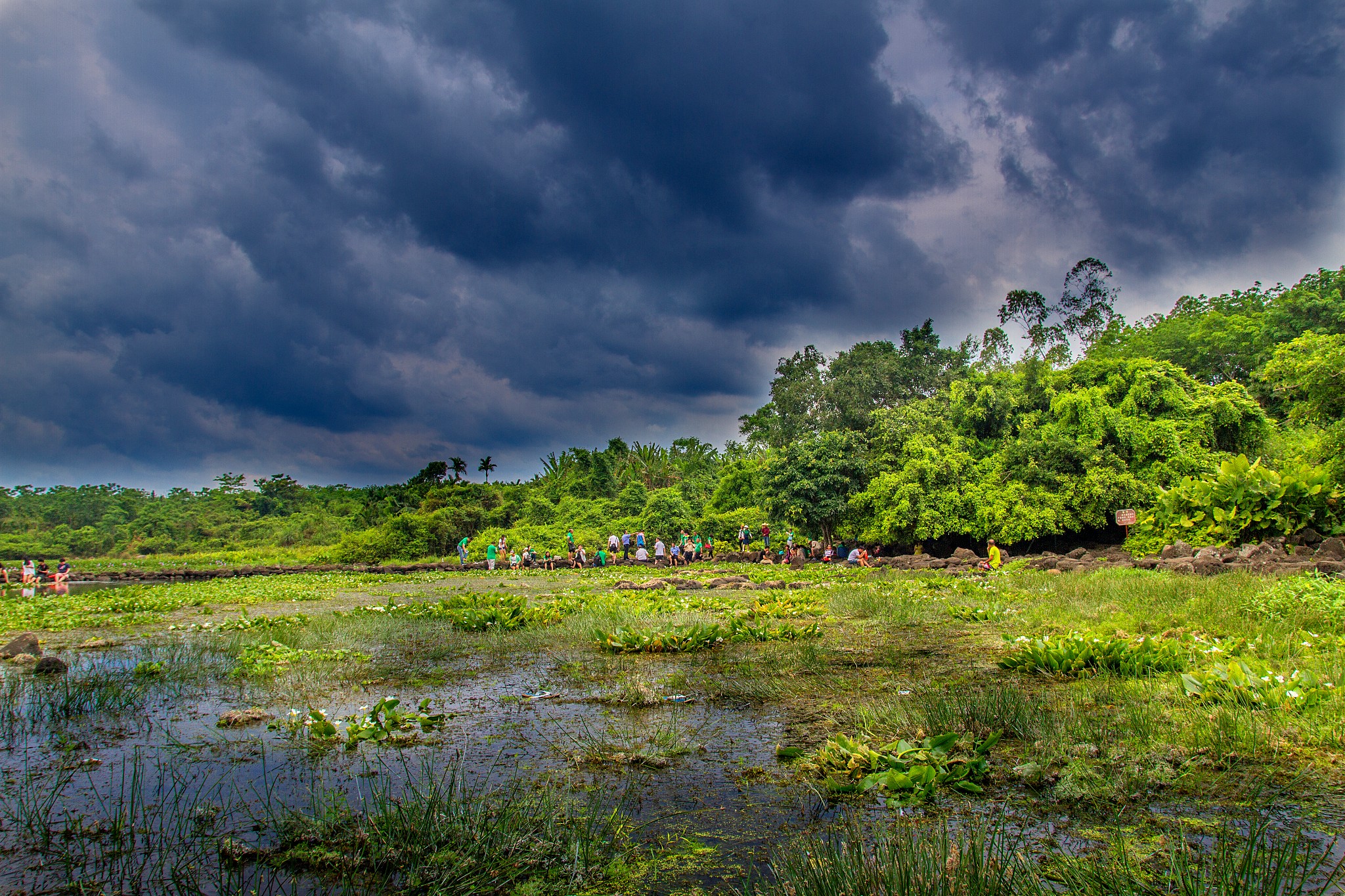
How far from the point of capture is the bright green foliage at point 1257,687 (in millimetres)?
4438

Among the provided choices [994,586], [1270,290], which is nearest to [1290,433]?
[1270,290]

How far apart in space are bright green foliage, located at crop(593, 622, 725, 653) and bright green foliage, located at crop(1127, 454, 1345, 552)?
638 inches

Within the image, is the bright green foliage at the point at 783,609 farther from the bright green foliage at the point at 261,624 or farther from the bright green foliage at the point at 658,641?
the bright green foliage at the point at 261,624

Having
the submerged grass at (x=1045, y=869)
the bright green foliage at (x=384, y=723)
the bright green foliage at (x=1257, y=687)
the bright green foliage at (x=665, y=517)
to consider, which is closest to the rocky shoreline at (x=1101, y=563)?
the bright green foliage at (x=665, y=517)

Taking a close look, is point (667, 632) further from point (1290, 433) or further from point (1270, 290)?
point (1270, 290)

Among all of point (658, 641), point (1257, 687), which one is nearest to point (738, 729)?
point (658, 641)

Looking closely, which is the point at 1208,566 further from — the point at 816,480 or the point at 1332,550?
the point at 816,480

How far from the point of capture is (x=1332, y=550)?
13719mm

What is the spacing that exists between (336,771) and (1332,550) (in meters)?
18.5

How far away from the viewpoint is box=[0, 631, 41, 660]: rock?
858 centimetres

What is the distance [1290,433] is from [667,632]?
112ft

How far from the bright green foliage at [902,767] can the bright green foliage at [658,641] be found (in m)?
4.24

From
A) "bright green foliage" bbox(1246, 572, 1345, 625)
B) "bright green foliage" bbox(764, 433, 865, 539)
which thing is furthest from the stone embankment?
"bright green foliage" bbox(1246, 572, 1345, 625)

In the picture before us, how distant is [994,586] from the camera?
14516 millimetres
